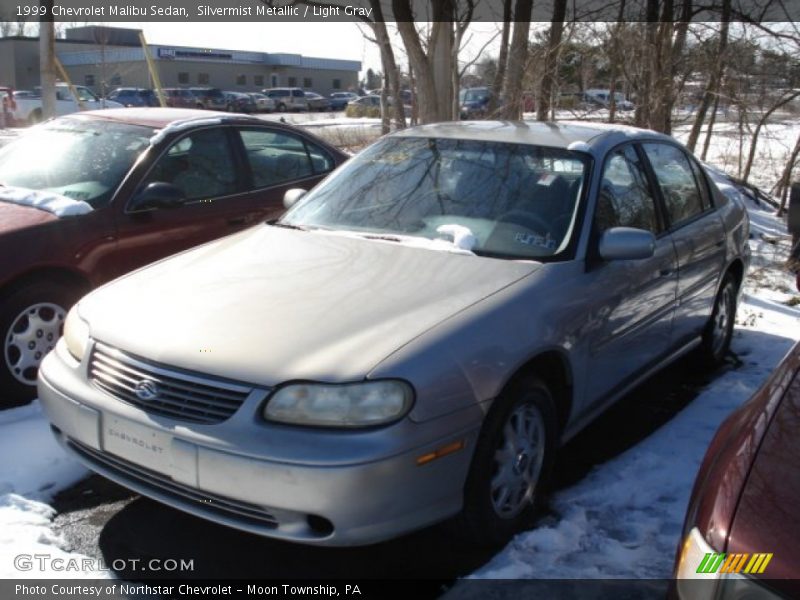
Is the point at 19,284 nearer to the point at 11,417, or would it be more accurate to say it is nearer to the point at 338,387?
the point at 11,417

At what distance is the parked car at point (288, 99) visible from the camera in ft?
167

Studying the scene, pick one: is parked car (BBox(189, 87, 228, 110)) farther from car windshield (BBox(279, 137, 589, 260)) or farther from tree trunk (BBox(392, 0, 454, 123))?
car windshield (BBox(279, 137, 589, 260))

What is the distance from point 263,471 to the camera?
2.64 meters

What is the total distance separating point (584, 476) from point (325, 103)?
171 feet

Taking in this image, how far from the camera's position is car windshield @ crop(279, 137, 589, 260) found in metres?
3.72

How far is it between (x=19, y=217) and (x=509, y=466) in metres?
3.12

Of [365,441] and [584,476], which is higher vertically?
[365,441]

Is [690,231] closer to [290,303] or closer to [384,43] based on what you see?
[290,303]

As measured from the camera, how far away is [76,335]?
332 centimetres

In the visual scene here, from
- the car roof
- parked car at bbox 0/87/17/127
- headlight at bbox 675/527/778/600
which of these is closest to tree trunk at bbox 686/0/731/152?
the car roof

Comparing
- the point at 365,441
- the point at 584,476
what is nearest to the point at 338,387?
the point at 365,441

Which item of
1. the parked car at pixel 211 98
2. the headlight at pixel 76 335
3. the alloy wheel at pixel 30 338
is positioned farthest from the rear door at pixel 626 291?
the parked car at pixel 211 98

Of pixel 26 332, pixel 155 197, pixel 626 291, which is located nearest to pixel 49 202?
pixel 155 197

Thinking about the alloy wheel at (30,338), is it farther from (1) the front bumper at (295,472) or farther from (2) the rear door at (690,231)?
(2) the rear door at (690,231)
